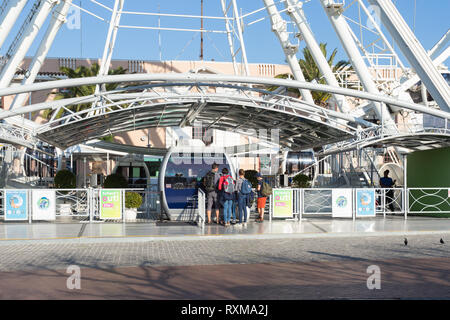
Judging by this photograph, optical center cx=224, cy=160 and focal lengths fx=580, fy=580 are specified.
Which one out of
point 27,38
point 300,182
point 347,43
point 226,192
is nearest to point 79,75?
point 27,38

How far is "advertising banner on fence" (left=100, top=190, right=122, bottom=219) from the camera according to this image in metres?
18.0

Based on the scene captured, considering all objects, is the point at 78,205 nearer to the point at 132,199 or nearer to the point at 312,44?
the point at 132,199

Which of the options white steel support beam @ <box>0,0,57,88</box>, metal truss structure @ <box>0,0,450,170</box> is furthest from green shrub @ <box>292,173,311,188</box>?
white steel support beam @ <box>0,0,57,88</box>

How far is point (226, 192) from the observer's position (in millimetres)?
17078

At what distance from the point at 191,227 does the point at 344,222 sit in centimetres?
505

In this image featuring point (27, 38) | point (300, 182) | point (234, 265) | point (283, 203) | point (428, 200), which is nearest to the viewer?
point (234, 265)

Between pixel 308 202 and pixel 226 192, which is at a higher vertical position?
pixel 226 192

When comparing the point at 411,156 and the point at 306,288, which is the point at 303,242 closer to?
the point at 306,288

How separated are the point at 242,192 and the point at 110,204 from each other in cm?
418

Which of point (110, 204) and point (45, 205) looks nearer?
point (45, 205)

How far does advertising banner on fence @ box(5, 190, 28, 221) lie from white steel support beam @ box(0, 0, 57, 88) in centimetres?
970

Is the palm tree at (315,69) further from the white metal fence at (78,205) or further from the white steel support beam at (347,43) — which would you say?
the white metal fence at (78,205)

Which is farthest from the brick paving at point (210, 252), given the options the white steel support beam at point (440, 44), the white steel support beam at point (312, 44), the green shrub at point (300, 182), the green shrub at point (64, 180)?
the white steel support beam at point (440, 44)

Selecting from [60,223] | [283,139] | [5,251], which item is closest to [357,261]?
[5,251]
